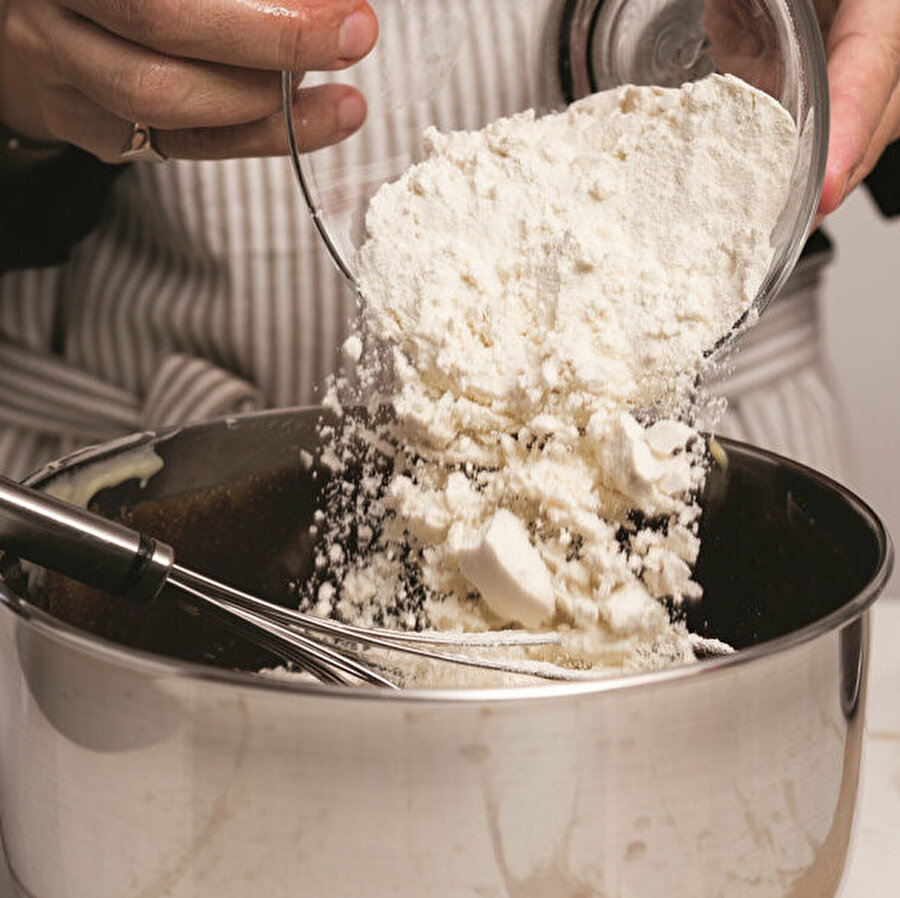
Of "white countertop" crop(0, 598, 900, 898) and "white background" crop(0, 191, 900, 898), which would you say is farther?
"white background" crop(0, 191, 900, 898)

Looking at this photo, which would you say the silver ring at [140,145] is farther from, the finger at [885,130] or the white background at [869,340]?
the white background at [869,340]

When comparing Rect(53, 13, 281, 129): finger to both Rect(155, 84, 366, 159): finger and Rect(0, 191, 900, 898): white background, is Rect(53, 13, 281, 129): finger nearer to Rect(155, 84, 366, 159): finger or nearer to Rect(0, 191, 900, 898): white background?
Rect(155, 84, 366, 159): finger

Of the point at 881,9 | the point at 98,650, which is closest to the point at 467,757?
the point at 98,650

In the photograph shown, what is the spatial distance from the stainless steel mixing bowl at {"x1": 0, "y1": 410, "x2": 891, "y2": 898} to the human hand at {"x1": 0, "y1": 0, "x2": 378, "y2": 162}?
238 millimetres

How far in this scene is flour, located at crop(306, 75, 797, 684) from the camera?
1.49 feet

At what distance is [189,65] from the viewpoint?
0.50 meters

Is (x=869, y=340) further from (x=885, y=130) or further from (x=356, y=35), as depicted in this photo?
(x=356, y=35)

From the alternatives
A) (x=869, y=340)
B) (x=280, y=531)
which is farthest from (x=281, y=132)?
(x=869, y=340)

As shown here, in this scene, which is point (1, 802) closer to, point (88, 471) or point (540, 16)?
point (88, 471)

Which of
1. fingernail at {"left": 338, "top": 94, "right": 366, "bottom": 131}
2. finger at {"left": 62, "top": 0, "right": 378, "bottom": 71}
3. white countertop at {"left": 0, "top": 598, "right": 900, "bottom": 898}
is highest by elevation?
finger at {"left": 62, "top": 0, "right": 378, "bottom": 71}

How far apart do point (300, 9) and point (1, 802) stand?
12.2 inches

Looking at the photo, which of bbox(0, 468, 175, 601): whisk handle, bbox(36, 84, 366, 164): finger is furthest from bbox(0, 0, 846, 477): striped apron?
bbox(0, 468, 175, 601): whisk handle

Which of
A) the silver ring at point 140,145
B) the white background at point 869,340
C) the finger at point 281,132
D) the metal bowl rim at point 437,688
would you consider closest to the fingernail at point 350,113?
the finger at point 281,132

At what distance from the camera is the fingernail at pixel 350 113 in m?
0.50
